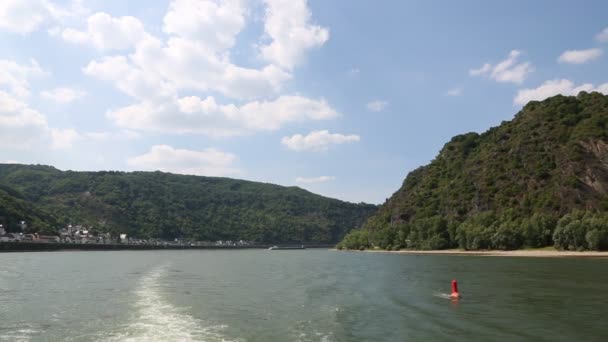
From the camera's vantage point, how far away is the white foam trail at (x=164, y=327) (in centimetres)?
2944

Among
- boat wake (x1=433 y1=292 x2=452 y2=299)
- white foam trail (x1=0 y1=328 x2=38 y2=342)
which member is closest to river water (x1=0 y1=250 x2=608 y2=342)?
white foam trail (x1=0 y1=328 x2=38 y2=342)

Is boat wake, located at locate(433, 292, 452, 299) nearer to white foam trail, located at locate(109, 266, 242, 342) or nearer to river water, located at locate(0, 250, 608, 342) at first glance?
river water, located at locate(0, 250, 608, 342)

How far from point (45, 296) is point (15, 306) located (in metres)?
7.11

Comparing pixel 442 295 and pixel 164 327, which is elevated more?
pixel 442 295

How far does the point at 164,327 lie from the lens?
3275 cm

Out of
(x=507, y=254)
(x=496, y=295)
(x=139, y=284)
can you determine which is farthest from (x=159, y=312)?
(x=507, y=254)

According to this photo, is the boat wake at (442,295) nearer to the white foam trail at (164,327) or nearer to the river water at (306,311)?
the river water at (306,311)

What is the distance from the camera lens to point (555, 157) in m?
194

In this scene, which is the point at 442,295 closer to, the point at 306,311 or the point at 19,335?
the point at 306,311

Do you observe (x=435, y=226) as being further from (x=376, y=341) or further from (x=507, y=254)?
(x=376, y=341)

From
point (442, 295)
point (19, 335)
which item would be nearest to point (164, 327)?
point (19, 335)

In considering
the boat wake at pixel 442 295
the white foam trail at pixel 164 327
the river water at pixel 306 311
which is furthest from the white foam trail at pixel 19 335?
the boat wake at pixel 442 295

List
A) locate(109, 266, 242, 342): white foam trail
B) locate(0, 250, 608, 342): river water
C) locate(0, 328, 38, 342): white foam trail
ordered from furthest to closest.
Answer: locate(0, 250, 608, 342): river water → locate(109, 266, 242, 342): white foam trail → locate(0, 328, 38, 342): white foam trail

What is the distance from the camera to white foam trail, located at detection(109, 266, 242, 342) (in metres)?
29.4
